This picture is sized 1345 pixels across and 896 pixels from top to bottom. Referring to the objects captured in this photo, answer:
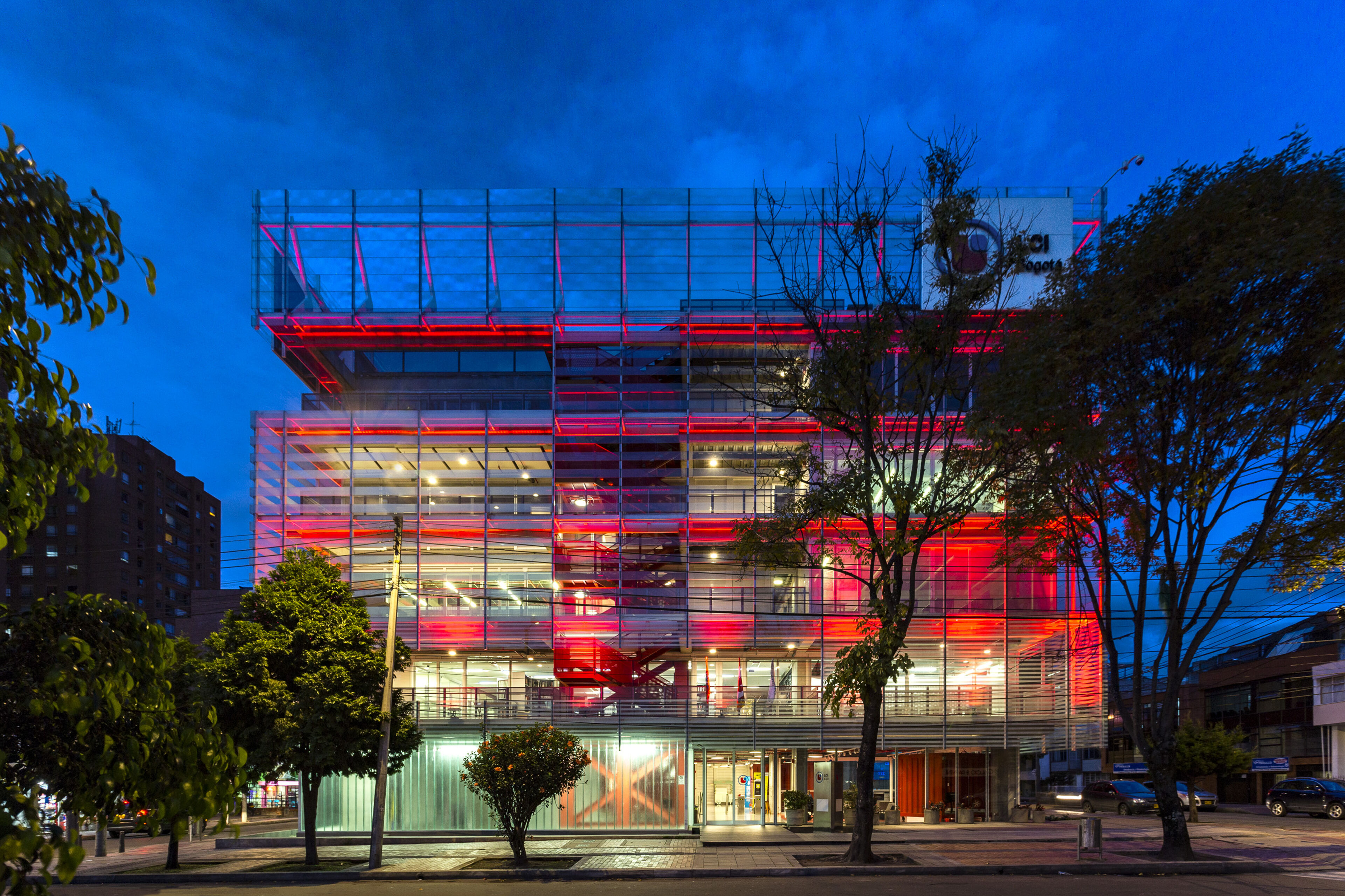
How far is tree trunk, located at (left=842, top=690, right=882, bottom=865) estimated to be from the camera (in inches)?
846

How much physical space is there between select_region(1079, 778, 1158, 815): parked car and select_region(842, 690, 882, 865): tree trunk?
23287mm

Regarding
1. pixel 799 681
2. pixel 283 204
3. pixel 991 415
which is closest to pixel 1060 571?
pixel 799 681

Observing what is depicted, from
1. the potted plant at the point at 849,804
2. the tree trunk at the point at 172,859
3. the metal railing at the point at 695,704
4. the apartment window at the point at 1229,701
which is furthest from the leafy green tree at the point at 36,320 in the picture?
the apartment window at the point at 1229,701

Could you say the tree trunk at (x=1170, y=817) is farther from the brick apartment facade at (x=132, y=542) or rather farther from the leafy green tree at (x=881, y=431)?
the brick apartment facade at (x=132, y=542)

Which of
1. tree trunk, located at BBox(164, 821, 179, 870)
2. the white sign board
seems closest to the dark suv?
the white sign board

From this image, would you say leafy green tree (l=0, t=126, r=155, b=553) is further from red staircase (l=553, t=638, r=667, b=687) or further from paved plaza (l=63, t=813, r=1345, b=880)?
red staircase (l=553, t=638, r=667, b=687)

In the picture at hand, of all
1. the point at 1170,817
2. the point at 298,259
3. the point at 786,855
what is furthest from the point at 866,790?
the point at 298,259

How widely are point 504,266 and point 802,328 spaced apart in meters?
13.2

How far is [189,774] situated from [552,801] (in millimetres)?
Answer: 27531

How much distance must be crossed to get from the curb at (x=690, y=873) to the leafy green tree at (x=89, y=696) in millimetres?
18850

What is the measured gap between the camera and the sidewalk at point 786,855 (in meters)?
20.7

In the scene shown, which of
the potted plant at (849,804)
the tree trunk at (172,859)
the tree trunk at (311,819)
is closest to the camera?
the tree trunk at (311,819)

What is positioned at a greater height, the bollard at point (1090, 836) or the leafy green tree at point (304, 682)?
the leafy green tree at point (304, 682)

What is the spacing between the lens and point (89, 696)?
368cm
